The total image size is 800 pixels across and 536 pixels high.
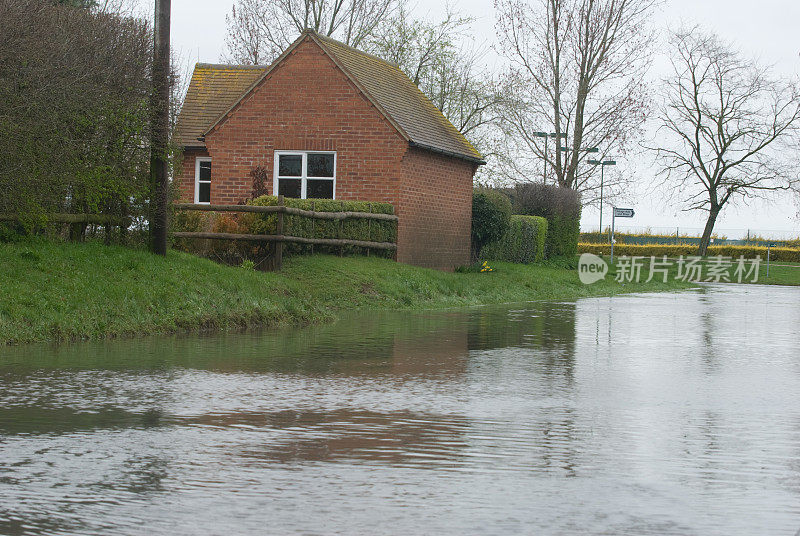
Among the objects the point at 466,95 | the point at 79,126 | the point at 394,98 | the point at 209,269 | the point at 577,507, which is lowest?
the point at 577,507

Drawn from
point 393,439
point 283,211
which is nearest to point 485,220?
point 283,211

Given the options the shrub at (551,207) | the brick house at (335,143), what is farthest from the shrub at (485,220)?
the shrub at (551,207)

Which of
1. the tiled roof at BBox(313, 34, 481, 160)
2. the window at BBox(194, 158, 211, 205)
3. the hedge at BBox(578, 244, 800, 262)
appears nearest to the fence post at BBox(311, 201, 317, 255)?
the tiled roof at BBox(313, 34, 481, 160)

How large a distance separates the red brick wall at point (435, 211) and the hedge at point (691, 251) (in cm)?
3314

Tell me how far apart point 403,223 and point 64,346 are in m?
16.6

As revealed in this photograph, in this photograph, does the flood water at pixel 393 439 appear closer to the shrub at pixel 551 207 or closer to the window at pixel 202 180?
the window at pixel 202 180

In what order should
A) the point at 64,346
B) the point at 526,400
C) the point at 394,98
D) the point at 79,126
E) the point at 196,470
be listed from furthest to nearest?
the point at 394,98
the point at 79,126
the point at 64,346
the point at 526,400
the point at 196,470

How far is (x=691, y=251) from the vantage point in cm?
6681

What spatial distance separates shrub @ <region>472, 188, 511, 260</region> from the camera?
113 ft

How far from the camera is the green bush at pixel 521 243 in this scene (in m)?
36.1

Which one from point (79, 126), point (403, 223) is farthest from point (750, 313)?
point (79, 126)

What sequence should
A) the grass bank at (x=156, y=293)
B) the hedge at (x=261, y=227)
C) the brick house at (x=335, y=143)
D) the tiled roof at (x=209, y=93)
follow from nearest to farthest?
the grass bank at (x=156, y=293), the hedge at (x=261, y=227), the brick house at (x=335, y=143), the tiled roof at (x=209, y=93)

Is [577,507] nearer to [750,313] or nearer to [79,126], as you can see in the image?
[79,126]

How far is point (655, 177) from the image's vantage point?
6128 cm
